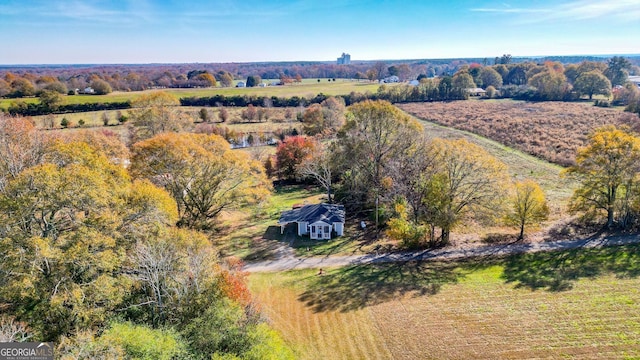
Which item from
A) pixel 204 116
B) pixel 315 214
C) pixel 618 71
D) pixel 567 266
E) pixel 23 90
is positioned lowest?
pixel 567 266

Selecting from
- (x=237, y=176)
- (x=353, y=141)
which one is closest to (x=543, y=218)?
(x=353, y=141)

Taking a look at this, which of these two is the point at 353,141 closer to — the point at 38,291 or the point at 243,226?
the point at 243,226

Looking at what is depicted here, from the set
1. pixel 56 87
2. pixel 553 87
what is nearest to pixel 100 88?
pixel 56 87

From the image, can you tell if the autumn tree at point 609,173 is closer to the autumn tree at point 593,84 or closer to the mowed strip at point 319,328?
the mowed strip at point 319,328

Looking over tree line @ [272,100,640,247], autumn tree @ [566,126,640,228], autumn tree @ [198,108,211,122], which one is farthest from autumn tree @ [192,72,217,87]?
autumn tree @ [566,126,640,228]

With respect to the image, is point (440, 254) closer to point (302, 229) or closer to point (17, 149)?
point (302, 229)

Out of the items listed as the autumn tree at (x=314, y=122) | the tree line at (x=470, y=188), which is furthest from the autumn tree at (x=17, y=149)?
the autumn tree at (x=314, y=122)
